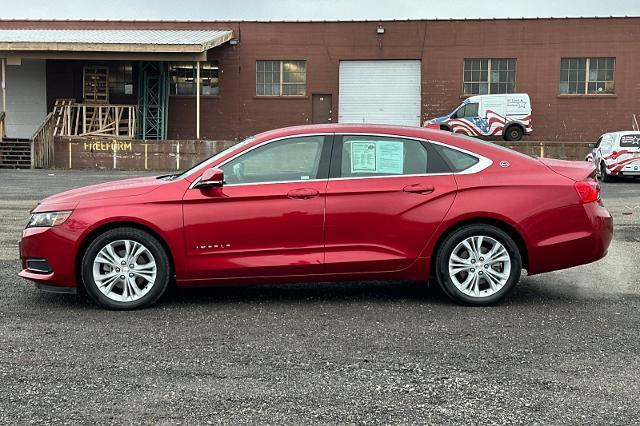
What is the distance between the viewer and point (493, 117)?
31.4m

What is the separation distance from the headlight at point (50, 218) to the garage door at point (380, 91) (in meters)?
29.7

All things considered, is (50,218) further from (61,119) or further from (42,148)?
(61,119)

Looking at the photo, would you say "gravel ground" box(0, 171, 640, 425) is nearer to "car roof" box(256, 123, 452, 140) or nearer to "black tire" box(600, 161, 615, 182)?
"car roof" box(256, 123, 452, 140)

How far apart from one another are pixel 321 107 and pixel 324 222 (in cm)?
2997

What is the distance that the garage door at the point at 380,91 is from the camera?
35.4 metres

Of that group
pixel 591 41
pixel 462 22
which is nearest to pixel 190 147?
pixel 462 22

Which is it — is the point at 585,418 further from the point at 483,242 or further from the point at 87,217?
the point at 87,217

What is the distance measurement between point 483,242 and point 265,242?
1.84m

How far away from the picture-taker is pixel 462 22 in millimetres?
34906

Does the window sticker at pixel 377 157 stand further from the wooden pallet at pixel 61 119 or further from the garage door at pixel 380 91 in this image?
the garage door at pixel 380 91

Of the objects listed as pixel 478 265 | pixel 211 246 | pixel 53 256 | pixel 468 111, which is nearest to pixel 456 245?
pixel 478 265

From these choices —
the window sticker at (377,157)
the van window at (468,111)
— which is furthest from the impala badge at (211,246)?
the van window at (468,111)

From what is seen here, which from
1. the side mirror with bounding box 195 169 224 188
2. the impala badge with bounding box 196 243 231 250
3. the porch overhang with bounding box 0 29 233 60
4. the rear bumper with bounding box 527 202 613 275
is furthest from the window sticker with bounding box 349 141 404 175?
the porch overhang with bounding box 0 29 233 60

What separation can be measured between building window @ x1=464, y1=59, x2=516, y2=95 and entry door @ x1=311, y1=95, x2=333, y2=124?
641 cm
